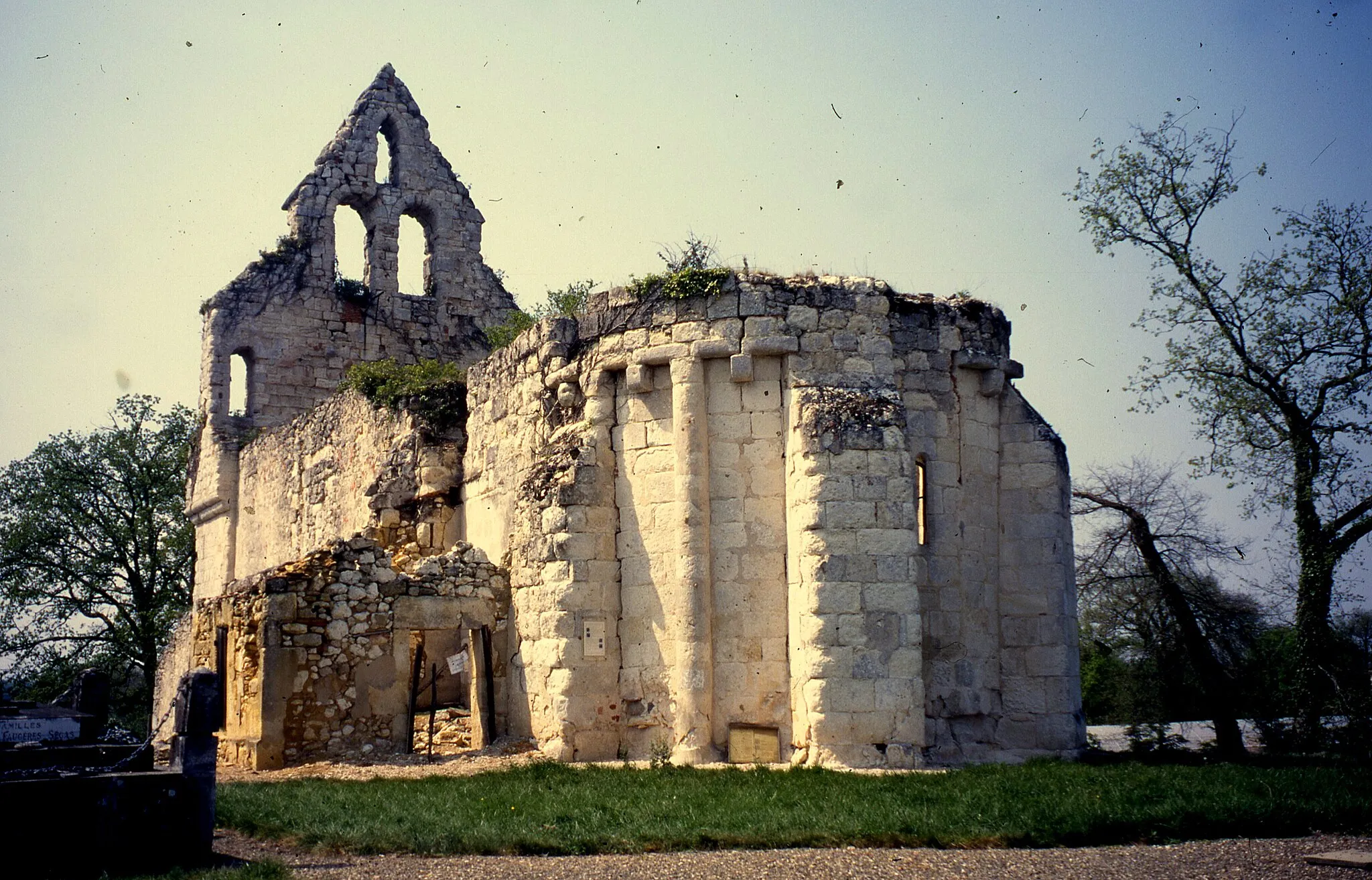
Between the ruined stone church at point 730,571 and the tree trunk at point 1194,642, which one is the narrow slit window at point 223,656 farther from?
the tree trunk at point 1194,642

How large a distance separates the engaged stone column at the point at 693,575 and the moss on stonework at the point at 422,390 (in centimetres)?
541

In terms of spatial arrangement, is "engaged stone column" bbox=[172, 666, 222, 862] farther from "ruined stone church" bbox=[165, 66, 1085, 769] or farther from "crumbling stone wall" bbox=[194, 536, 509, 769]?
"crumbling stone wall" bbox=[194, 536, 509, 769]

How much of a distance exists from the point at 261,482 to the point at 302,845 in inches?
606

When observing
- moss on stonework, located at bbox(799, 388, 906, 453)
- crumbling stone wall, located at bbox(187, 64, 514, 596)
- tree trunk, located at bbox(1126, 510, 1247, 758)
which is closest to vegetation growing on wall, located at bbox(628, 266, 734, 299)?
moss on stonework, located at bbox(799, 388, 906, 453)

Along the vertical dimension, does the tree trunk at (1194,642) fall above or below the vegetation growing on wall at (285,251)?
below

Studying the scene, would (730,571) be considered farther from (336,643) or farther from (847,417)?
(336,643)

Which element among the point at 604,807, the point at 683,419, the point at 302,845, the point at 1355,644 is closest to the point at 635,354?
the point at 683,419

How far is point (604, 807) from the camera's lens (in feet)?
31.7

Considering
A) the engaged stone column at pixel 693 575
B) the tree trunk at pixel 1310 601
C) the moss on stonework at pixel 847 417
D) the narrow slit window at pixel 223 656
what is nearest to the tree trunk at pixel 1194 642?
the tree trunk at pixel 1310 601

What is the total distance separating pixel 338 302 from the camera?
24578 millimetres

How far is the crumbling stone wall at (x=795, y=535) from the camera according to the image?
1220cm

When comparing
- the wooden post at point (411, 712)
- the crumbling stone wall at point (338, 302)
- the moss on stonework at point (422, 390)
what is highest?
the crumbling stone wall at point (338, 302)

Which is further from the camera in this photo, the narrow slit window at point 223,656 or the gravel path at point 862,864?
the narrow slit window at point 223,656

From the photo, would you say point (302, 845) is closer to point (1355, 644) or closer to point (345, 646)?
point (345, 646)
